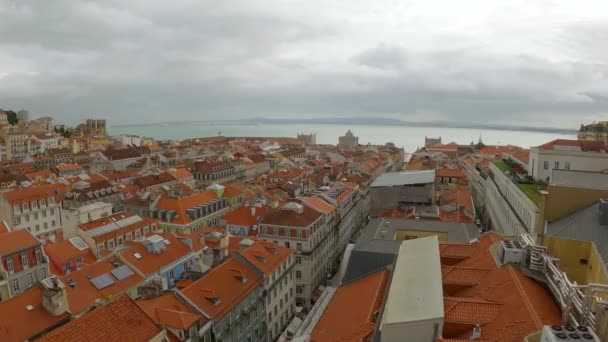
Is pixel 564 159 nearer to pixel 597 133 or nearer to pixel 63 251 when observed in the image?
pixel 63 251

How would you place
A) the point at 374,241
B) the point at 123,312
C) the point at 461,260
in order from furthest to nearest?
1. the point at 374,241
2. the point at 461,260
3. the point at 123,312

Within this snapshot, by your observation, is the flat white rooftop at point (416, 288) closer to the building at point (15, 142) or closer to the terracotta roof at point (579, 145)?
the terracotta roof at point (579, 145)

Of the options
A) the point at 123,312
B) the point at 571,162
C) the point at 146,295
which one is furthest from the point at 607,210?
the point at 571,162

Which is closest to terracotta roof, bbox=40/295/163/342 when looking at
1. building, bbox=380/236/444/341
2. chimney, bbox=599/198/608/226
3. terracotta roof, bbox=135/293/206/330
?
terracotta roof, bbox=135/293/206/330

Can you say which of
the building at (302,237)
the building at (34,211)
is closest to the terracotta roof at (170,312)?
the building at (302,237)

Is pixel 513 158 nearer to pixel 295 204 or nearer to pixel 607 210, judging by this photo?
pixel 295 204

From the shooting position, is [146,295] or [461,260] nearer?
[461,260]
